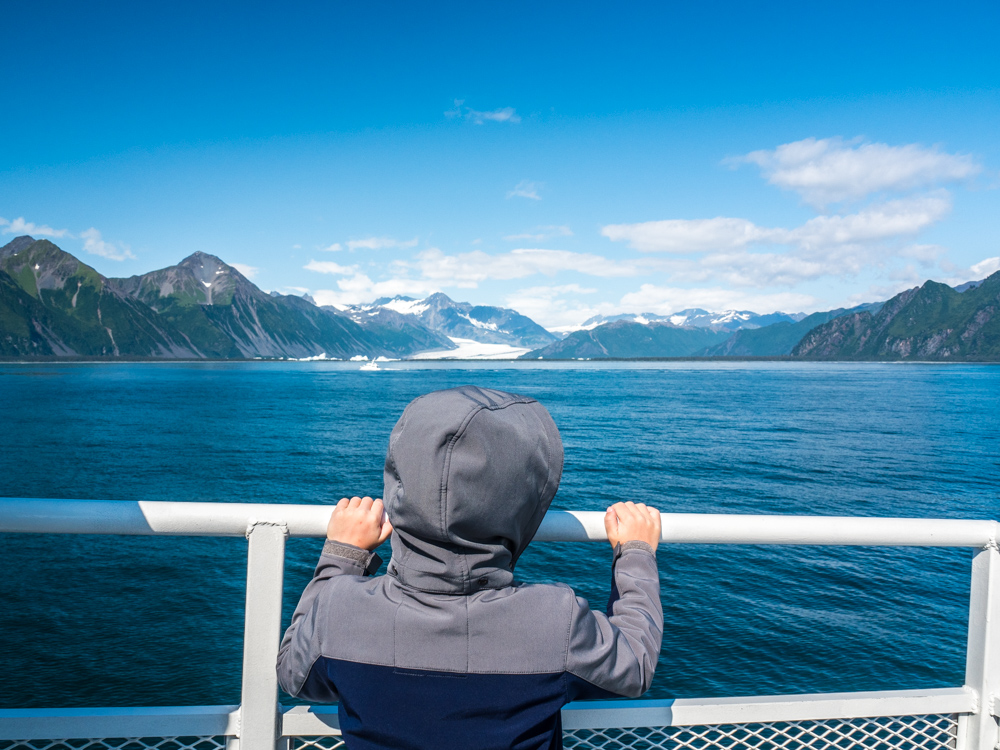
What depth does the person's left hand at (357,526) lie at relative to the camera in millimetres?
1897

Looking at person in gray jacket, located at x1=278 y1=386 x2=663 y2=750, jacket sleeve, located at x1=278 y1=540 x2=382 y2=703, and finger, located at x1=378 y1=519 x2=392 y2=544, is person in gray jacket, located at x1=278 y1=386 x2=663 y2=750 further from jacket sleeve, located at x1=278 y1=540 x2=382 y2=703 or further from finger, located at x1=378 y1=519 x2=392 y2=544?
finger, located at x1=378 y1=519 x2=392 y2=544

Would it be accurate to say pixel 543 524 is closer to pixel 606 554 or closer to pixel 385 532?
pixel 385 532

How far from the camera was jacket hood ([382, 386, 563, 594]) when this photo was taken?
153cm

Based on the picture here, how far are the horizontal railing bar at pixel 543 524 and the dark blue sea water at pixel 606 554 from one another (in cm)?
1193

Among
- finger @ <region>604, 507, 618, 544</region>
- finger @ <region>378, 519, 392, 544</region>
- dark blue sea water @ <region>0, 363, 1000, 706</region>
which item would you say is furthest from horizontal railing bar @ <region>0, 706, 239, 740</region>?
dark blue sea water @ <region>0, 363, 1000, 706</region>

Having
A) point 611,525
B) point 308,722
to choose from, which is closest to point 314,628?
point 308,722

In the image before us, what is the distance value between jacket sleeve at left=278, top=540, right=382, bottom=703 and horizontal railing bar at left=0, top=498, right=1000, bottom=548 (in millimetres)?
122

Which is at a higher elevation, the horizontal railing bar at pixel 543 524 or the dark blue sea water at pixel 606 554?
the horizontal railing bar at pixel 543 524

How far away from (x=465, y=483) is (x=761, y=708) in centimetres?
147

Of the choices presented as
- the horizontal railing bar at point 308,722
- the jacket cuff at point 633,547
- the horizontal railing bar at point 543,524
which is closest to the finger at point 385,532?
the horizontal railing bar at point 543,524

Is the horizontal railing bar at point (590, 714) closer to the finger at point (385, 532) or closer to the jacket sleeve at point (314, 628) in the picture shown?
the jacket sleeve at point (314, 628)

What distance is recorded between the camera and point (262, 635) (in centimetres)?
195

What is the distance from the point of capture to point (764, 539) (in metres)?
2.12

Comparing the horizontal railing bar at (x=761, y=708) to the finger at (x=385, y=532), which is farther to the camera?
the horizontal railing bar at (x=761, y=708)
